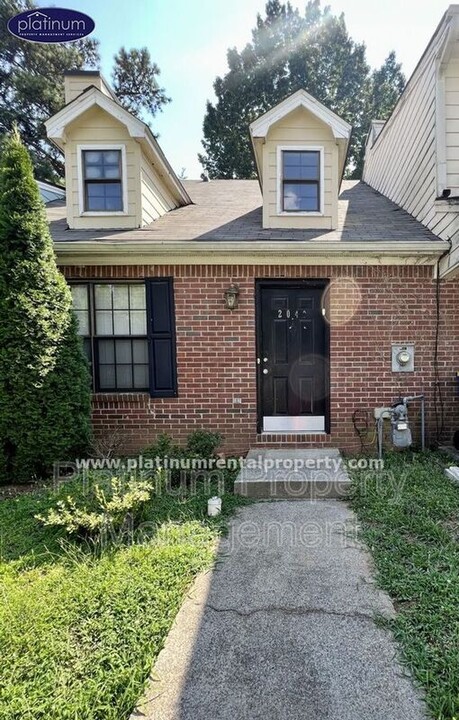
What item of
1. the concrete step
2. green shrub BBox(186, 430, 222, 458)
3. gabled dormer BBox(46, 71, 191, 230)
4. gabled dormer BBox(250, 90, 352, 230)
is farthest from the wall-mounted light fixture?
gabled dormer BBox(46, 71, 191, 230)

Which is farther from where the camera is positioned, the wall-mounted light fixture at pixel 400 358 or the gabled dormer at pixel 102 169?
the gabled dormer at pixel 102 169

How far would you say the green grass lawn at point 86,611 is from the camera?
179cm

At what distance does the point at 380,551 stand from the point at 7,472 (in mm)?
4156

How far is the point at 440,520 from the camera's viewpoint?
3404 millimetres

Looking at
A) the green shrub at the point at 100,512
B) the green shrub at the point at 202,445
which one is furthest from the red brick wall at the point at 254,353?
the green shrub at the point at 100,512

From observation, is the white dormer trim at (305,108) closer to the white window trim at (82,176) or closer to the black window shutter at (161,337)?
the white window trim at (82,176)

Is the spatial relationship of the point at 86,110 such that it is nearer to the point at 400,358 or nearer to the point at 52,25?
the point at 52,25

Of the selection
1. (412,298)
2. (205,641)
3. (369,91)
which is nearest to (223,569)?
(205,641)

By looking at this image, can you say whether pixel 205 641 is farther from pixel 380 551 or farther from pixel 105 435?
pixel 105 435

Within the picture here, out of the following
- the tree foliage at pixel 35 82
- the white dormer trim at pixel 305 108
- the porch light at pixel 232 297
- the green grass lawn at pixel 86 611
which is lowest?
the green grass lawn at pixel 86 611

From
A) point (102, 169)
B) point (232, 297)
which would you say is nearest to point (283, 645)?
point (232, 297)

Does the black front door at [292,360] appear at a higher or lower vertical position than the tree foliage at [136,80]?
lower

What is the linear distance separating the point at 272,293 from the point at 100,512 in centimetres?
356

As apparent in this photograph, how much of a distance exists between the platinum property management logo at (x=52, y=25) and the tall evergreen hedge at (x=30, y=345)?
231 centimetres
